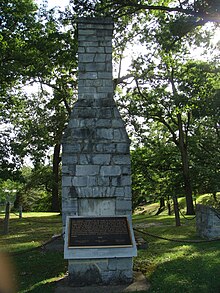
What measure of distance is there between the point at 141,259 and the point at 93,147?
10.6ft

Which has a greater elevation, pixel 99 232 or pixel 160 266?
pixel 99 232

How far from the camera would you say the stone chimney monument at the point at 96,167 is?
577 centimetres

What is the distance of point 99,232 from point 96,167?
1.54 metres

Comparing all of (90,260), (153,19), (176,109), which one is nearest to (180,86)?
(176,109)

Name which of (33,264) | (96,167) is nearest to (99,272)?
(96,167)

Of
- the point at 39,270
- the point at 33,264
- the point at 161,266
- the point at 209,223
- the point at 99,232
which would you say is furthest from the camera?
the point at 209,223

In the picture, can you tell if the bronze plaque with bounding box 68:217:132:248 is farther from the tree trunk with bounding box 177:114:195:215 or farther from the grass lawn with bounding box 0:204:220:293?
the tree trunk with bounding box 177:114:195:215

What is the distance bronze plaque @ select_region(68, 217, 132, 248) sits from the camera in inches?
217

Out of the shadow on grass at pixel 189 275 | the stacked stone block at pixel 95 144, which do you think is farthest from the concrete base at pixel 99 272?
the stacked stone block at pixel 95 144

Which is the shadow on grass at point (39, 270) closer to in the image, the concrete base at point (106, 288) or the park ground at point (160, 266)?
the park ground at point (160, 266)

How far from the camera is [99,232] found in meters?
5.72

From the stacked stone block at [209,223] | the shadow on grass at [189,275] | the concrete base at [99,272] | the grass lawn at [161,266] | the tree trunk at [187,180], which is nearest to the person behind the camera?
the shadow on grass at [189,275]

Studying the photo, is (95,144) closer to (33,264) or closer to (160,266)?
(160,266)

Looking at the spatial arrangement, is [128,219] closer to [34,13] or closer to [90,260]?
[90,260]
